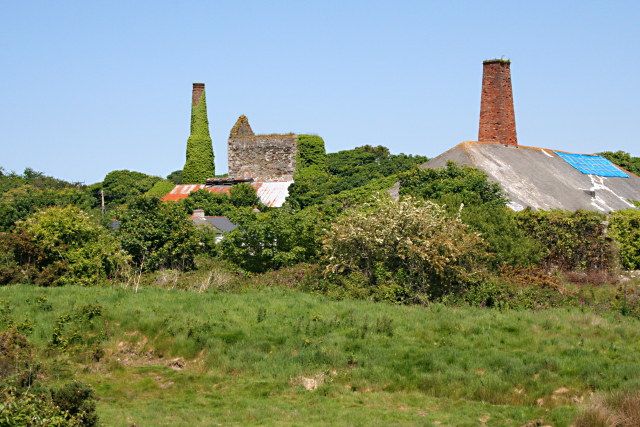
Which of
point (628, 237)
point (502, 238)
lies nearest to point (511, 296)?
point (502, 238)

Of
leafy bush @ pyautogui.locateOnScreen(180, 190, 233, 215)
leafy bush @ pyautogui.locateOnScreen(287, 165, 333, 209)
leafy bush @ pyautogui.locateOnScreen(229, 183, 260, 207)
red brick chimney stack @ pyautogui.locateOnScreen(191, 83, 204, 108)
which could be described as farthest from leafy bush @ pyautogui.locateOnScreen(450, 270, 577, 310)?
red brick chimney stack @ pyautogui.locateOnScreen(191, 83, 204, 108)

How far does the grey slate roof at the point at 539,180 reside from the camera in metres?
46.1

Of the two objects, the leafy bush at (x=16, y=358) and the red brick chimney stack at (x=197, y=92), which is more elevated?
the red brick chimney stack at (x=197, y=92)

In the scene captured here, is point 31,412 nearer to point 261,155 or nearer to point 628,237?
point 628,237

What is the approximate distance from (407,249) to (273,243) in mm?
7254

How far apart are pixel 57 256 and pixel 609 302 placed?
18.4m

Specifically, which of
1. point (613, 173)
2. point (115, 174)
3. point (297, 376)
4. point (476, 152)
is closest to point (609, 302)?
point (297, 376)

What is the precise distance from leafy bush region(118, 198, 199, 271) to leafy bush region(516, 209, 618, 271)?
1243 cm

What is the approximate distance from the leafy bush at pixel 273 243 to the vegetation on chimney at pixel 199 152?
32.5 m

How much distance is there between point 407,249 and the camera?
3256 cm

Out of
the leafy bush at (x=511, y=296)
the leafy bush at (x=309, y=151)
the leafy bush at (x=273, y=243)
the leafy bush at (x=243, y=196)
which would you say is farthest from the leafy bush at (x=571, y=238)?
the leafy bush at (x=309, y=151)

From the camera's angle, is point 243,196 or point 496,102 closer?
point 496,102

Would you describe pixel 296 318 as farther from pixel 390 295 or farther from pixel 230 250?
pixel 230 250

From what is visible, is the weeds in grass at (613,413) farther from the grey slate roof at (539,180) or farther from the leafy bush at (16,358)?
the grey slate roof at (539,180)
